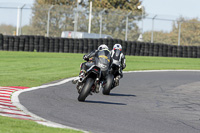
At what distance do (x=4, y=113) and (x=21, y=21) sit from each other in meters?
24.9

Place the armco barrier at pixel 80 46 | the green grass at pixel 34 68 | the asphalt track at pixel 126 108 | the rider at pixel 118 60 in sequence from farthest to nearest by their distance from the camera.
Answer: the armco barrier at pixel 80 46 → the green grass at pixel 34 68 → the rider at pixel 118 60 → the asphalt track at pixel 126 108

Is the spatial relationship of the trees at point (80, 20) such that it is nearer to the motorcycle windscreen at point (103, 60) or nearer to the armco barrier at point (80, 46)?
the armco barrier at point (80, 46)

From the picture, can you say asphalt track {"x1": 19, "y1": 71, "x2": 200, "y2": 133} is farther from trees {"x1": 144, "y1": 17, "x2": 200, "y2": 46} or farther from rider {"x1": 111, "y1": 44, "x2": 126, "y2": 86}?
trees {"x1": 144, "y1": 17, "x2": 200, "y2": 46}

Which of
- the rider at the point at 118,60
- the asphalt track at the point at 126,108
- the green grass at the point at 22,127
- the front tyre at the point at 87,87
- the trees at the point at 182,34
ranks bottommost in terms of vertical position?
the asphalt track at the point at 126,108

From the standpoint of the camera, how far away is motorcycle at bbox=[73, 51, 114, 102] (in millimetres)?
9617

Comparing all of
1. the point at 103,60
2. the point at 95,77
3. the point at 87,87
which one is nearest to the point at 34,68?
the point at 103,60

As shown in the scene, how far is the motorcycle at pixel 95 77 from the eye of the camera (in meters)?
9.62

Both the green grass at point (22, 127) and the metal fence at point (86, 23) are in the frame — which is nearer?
the green grass at point (22, 127)

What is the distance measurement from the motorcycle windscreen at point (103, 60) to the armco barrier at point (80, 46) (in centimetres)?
1716

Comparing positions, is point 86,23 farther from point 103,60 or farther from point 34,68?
point 103,60

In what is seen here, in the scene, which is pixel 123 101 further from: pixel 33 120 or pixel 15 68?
pixel 15 68

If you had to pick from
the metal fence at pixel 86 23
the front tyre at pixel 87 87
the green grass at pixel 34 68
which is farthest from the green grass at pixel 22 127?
the metal fence at pixel 86 23

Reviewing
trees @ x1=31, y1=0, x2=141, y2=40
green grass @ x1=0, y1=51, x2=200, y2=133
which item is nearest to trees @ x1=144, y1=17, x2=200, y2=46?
trees @ x1=31, y1=0, x2=141, y2=40

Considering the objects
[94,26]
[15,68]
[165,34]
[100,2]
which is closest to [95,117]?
[15,68]
